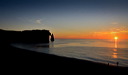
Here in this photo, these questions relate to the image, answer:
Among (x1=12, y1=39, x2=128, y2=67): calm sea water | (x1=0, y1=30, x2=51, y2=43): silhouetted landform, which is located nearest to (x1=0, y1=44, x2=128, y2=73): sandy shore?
(x1=12, y1=39, x2=128, y2=67): calm sea water

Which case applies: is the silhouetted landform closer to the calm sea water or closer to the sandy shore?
the calm sea water

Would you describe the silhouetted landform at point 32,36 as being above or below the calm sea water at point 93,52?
above

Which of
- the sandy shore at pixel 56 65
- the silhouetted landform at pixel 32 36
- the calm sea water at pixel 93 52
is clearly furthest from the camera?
the silhouetted landform at pixel 32 36

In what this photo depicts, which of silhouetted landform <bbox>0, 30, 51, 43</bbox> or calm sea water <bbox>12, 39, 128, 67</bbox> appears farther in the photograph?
silhouetted landform <bbox>0, 30, 51, 43</bbox>

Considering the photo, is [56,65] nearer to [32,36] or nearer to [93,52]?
[93,52]

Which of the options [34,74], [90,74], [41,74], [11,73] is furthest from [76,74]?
[11,73]

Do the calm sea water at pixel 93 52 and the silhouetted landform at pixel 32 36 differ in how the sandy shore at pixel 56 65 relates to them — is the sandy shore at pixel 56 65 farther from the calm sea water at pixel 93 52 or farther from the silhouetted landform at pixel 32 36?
the silhouetted landform at pixel 32 36

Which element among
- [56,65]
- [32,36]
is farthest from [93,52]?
[32,36]

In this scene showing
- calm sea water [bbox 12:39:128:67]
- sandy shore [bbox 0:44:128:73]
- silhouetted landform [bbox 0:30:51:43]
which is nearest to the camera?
sandy shore [bbox 0:44:128:73]

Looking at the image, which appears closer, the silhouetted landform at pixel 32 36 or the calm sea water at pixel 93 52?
the calm sea water at pixel 93 52

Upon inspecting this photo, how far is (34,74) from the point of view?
7508 millimetres

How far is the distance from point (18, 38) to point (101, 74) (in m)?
137

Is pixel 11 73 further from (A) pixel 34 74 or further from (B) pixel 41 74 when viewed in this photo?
(B) pixel 41 74

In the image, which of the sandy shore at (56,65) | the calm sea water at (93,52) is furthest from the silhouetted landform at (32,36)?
the sandy shore at (56,65)
